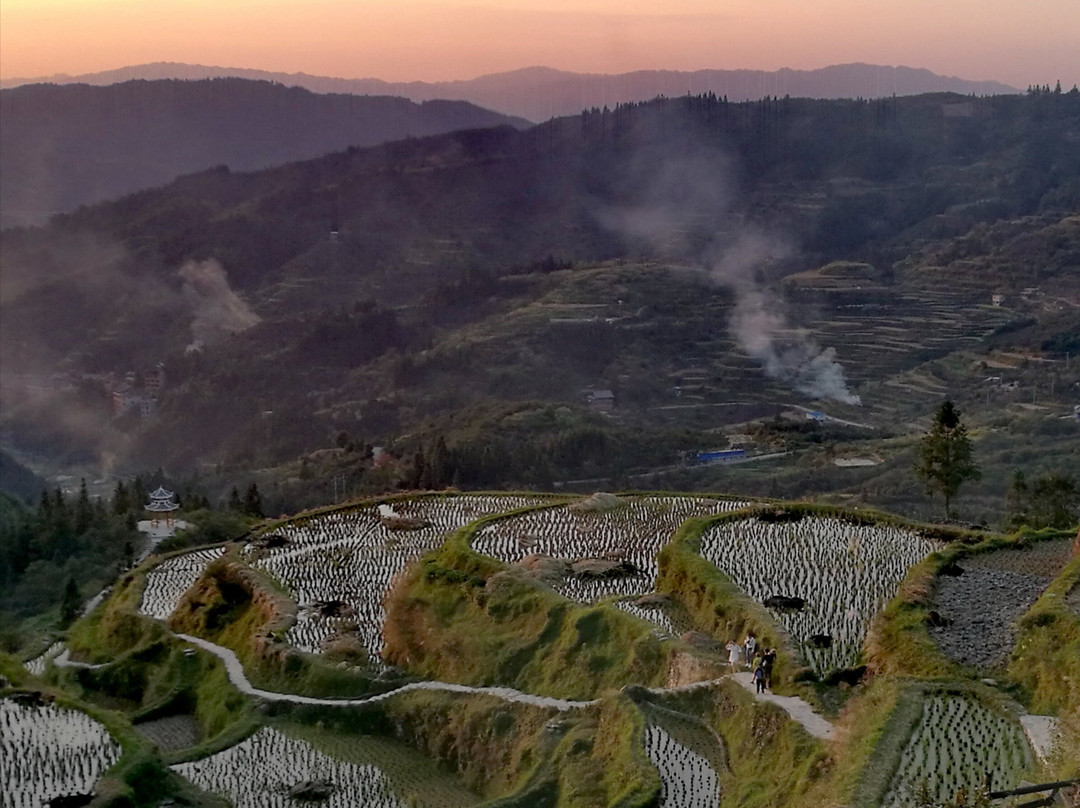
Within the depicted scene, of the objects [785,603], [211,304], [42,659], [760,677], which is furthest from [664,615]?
[211,304]

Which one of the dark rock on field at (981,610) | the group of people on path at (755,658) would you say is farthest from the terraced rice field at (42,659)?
the dark rock on field at (981,610)

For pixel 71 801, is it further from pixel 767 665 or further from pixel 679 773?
pixel 767 665

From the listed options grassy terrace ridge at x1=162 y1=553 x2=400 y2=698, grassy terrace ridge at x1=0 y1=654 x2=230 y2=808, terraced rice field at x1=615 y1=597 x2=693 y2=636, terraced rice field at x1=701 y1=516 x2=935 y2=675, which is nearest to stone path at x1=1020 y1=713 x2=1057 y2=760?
terraced rice field at x1=701 y1=516 x2=935 y2=675

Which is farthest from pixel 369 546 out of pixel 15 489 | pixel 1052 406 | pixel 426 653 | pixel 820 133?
pixel 820 133

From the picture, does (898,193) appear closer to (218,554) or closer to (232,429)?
(232,429)

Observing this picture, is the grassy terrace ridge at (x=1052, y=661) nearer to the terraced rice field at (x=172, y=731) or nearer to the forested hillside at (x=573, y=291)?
the terraced rice field at (x=172, y=731)
